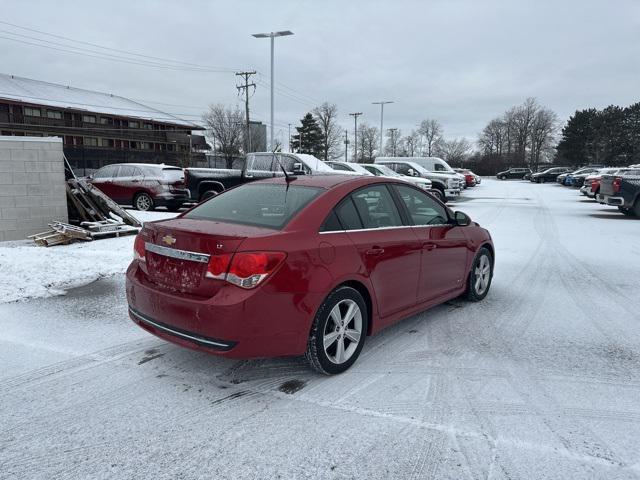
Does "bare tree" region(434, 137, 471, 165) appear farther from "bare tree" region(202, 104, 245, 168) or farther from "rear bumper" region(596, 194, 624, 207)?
"rear bumper" region(596, 194, 624, 207)

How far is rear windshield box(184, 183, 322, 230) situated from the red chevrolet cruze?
13 mm

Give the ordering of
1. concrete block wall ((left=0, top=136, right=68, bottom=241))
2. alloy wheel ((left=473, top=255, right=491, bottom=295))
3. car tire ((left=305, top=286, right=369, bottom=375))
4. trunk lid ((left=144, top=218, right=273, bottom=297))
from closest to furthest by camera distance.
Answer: trunk lid ((left=144, top=218, right=273, bottom=297)) < car tire ((left=305, top=286, right=369, bottom=375)) < alloy wheel ((left=473, top=255, right=491, bottom=295)) < concrete block wall ((left=0, top=136, right=68, bottom=241))

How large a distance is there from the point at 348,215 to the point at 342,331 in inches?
36.1

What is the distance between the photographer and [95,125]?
52750 millimetres

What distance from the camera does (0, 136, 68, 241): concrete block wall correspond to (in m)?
8.78

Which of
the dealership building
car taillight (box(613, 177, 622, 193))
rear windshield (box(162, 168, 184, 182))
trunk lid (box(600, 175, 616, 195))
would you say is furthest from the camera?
the dealership building

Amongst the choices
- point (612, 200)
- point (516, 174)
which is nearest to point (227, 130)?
point (516, 174)

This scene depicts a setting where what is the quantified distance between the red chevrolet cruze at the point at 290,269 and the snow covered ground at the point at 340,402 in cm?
36

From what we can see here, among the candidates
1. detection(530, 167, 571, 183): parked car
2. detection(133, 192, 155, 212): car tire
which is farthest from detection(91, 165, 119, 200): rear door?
detection(530, 167, 571, 183): parked car

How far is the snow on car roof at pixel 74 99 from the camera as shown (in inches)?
1884

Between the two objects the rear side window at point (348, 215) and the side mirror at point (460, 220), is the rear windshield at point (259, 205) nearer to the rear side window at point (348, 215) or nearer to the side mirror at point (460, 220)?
the rear side window at point (348, 215)

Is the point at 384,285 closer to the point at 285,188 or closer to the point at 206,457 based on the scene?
the point at 285,188

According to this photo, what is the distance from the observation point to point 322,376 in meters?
3.62

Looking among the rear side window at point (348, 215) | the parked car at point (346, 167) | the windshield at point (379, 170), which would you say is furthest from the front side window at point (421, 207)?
the windshield at point (379, 170)
